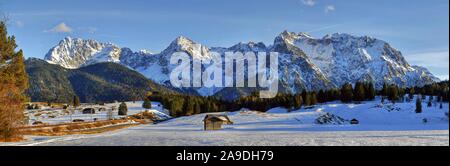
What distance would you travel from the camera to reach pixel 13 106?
1694 inches

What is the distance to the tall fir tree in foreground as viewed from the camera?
140 ft

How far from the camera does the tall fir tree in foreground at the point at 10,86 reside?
140 ft

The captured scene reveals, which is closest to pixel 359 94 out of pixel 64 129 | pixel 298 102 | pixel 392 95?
pixel 392 95

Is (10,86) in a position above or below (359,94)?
above

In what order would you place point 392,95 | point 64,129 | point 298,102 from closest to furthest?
point 64,129 → point 392,95 → point 298,102

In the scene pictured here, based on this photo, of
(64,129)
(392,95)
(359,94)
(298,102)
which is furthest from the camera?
(359,94)

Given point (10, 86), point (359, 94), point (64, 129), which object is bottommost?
point (64, 129)

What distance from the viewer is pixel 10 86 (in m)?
43.6

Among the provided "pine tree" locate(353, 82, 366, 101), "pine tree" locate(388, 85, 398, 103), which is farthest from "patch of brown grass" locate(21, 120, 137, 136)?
"pine tree" locate(388, 85, 398, 103)

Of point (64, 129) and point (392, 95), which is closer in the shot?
point (64, 129)

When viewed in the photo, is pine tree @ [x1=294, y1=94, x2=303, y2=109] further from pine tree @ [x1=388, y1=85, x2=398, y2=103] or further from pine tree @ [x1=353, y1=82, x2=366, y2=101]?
pine tree @ [x1=388, y1=85, x2=398, y2=103]

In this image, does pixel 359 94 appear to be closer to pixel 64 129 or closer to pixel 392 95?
pixel 392 95
